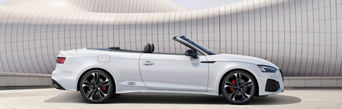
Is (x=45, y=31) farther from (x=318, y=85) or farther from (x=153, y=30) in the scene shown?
(x=318, y=85)

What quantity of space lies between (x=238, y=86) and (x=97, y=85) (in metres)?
2.50

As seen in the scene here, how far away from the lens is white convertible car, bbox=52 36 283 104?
7.56 metres

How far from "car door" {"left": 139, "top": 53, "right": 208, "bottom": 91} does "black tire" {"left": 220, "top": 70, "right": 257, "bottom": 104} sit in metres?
0.37

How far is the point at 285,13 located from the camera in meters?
15.2

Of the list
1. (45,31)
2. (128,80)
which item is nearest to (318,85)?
(128,80)

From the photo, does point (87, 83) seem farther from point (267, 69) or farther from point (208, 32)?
point (208, 32)

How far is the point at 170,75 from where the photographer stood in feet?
25.1

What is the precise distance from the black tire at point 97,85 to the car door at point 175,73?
2.07 feet

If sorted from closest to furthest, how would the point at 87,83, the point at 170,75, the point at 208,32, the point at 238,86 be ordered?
the point at 238,86 < the point at 170,75 < the point at 87,83 < the point at 208,32

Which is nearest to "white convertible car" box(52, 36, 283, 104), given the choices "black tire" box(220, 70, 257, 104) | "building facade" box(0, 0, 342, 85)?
"black tire" box(220, 70, 257, 104)

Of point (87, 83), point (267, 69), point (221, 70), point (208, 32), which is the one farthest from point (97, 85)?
point (208, 32)

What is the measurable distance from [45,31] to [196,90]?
11.6m

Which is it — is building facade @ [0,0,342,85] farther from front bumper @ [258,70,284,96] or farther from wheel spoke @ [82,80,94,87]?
wheel spoke @ [82,80,94,87]

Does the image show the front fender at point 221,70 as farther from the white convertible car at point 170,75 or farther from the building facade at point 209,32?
the building facade at point 209,32
